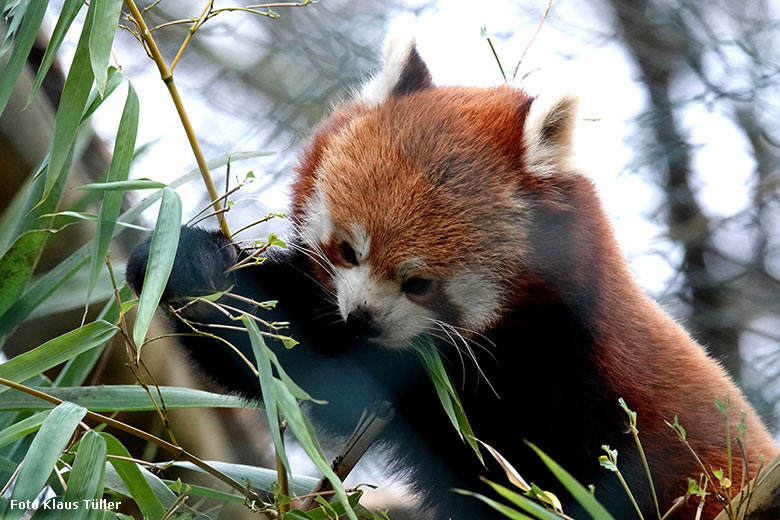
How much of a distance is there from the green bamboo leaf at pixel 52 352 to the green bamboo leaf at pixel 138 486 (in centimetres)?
14

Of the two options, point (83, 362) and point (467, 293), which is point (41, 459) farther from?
point (467, 293)

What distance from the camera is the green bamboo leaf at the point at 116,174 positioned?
1187 mm

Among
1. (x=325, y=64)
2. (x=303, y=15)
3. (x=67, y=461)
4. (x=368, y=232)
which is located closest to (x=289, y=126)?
(x=325, y=64)

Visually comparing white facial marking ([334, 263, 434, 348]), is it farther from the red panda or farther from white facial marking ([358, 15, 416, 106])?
white facial marking ([358, 15, 416, 106])

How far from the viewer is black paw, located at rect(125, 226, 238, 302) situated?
1.45 metres

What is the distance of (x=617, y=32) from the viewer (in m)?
3.92

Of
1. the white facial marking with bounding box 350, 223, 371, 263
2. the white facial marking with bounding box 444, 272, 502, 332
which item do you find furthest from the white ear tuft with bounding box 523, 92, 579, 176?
the white facial marking with bounding box 350, 223, 371, 263

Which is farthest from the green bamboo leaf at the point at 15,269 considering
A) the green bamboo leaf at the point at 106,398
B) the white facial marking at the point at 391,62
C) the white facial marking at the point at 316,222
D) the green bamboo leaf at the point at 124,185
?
the white facial marking at the point at 391,62

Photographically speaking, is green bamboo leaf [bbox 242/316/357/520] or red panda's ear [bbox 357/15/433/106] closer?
green bamboo leaf [bbox 242/316/357/520]

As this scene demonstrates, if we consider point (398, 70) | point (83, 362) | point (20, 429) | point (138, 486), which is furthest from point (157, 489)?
point (398, 70)

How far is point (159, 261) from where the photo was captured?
115cm

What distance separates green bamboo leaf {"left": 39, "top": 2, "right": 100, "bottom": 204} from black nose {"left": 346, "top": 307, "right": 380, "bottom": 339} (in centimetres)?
55

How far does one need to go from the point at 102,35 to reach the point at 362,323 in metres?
0.64

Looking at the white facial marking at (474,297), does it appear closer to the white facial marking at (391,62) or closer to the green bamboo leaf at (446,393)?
the green bamboo leaf at (446,393)
